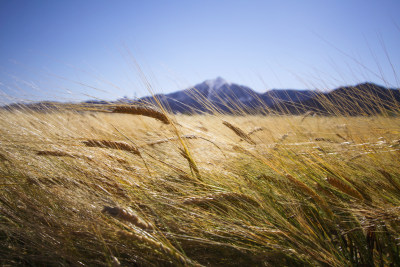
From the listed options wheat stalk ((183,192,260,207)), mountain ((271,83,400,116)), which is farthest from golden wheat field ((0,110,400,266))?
mountain ((271,83,400,116))

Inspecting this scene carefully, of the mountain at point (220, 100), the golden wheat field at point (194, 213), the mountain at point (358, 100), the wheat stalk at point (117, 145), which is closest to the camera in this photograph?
the golden wheat field at point (194, 213)

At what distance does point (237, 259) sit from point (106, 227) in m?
0.38

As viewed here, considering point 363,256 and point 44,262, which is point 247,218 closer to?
point 363,256

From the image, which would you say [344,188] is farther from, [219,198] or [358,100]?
[358,100]

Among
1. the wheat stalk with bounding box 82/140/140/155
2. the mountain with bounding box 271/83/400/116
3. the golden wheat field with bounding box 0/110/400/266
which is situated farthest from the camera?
the mountain with bounding box 271/83/400/116

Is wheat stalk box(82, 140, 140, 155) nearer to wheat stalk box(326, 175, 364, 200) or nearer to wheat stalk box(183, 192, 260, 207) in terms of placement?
wheat stalk box(183, 192, 260, 207)

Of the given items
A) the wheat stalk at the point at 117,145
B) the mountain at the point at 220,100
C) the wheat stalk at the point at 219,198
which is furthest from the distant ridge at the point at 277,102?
the wheat stalk at the point at 219,198

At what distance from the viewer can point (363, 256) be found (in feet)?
1.88

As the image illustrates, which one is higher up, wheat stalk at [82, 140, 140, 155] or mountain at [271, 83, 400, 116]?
wheat stalk at [82, 140, 140, 155]

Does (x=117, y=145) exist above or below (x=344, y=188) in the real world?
above

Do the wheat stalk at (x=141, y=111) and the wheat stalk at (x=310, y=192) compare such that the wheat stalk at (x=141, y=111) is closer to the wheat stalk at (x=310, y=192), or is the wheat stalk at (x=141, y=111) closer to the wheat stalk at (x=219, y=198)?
the wheat stalk at (x=219, y=198)

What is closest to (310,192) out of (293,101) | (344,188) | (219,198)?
(344,188)

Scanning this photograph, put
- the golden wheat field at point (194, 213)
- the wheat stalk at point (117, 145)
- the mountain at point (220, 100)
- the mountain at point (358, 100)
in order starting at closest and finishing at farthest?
the golden wheat field at point (194, 213) < the wheat stalk at point (117, 145) < the mountain at point (220, 100) < the mountain at point (358, 100)

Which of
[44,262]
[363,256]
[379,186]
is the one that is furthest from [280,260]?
[44,262]
